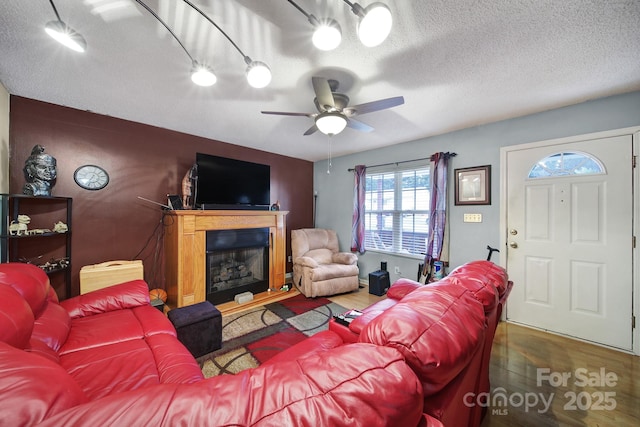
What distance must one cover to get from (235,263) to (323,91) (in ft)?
9.32

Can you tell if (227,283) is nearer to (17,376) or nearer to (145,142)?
(145,142)

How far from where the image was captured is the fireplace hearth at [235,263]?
325cm

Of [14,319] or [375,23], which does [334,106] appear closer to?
[375,23]

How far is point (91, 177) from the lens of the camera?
2705 mm

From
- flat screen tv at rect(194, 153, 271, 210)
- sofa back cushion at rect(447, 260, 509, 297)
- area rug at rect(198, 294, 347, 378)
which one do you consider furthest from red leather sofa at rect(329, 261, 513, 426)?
flat screen tv at rect(194, 153, 271, 210)

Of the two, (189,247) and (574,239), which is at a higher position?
(574,239)

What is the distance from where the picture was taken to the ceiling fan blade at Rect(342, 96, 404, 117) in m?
1.87

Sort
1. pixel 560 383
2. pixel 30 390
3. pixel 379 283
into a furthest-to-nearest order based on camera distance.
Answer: pixel 379 283 < pixel 560 383 < pixel 30 390

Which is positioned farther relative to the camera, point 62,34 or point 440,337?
point 62,34

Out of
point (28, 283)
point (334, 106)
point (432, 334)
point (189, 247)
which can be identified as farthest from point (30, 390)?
point (189, 247)

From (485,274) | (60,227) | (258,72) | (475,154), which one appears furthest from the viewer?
(475,154)

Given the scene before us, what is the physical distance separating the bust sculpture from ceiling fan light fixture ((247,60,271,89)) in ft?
7.53

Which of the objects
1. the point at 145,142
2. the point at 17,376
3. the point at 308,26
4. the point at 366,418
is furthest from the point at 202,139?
the point at 366,418

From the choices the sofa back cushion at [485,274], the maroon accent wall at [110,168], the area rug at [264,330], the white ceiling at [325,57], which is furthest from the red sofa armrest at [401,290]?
the maroon accent wall at [110,168]
